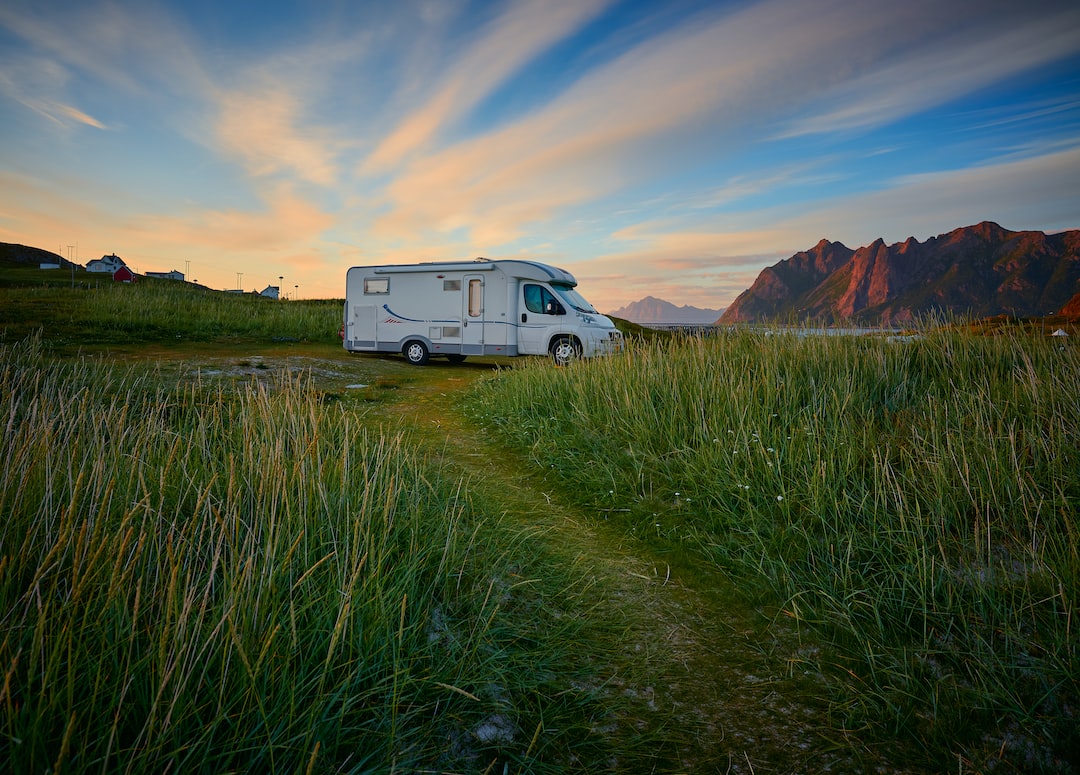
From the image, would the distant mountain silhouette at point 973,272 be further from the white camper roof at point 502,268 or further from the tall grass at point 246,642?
the tall grass at point 246,642

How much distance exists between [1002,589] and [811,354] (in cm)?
386

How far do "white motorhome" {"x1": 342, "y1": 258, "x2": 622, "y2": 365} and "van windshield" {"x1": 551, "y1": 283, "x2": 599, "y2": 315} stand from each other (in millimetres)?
37

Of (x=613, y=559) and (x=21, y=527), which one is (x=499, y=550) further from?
(x=21, y=527)

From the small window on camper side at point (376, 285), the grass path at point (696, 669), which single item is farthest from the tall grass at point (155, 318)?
the grass path at point (696, 669)

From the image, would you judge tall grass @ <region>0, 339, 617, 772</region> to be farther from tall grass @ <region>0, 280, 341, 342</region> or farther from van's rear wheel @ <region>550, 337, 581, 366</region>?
tall grass @ <region>0, 280, 341, 342</region>

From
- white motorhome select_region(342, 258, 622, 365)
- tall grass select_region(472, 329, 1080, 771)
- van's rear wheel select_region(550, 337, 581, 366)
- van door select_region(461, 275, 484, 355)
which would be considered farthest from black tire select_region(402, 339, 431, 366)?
tall grass select_region(472, 329, 1080, 771)

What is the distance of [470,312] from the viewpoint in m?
16.3

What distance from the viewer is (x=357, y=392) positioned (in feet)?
33.1

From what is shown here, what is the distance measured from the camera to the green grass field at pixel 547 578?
1.76 metres

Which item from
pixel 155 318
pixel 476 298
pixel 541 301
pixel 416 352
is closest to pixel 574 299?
pixel 541 301

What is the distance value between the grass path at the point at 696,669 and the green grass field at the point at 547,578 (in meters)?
0.03

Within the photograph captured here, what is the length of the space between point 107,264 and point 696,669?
139278 mm

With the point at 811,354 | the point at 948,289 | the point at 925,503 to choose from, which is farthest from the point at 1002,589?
the point at 948,289

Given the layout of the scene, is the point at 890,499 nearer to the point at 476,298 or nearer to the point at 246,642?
the point at 246,642
